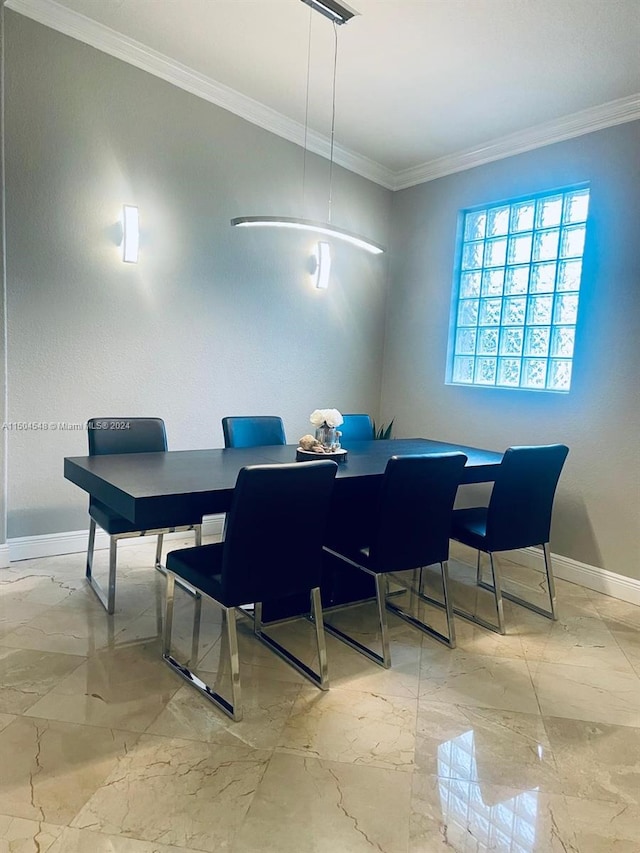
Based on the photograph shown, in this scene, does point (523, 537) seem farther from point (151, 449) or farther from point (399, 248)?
point (399, 248)

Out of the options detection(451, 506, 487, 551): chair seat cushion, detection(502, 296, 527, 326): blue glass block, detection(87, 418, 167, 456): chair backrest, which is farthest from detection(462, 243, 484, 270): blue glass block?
detection(87, 418, 167, 456): chair backrest

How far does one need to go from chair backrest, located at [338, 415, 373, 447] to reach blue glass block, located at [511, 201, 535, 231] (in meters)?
1.68

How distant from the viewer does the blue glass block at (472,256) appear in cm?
406

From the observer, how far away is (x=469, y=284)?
4133mm

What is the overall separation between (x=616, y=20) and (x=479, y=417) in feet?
7.55

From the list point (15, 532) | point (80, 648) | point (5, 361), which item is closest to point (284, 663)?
point (80, 648)

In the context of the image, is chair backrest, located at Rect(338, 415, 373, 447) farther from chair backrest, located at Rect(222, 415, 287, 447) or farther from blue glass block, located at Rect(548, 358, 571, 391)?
blue glass block, located at Rect(548, 358, 571, 391)

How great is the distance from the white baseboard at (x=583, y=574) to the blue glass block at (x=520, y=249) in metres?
1.93

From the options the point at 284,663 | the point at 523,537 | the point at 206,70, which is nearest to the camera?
the point at 284,663

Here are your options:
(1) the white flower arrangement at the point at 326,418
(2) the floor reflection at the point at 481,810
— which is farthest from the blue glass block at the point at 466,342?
(2) the floor reflection at the point at 481,810

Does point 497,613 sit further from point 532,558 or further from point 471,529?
point 532,558

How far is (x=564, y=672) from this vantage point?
2.31 metres

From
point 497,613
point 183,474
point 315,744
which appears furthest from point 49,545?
point 497,613

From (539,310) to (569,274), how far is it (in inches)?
11.2
